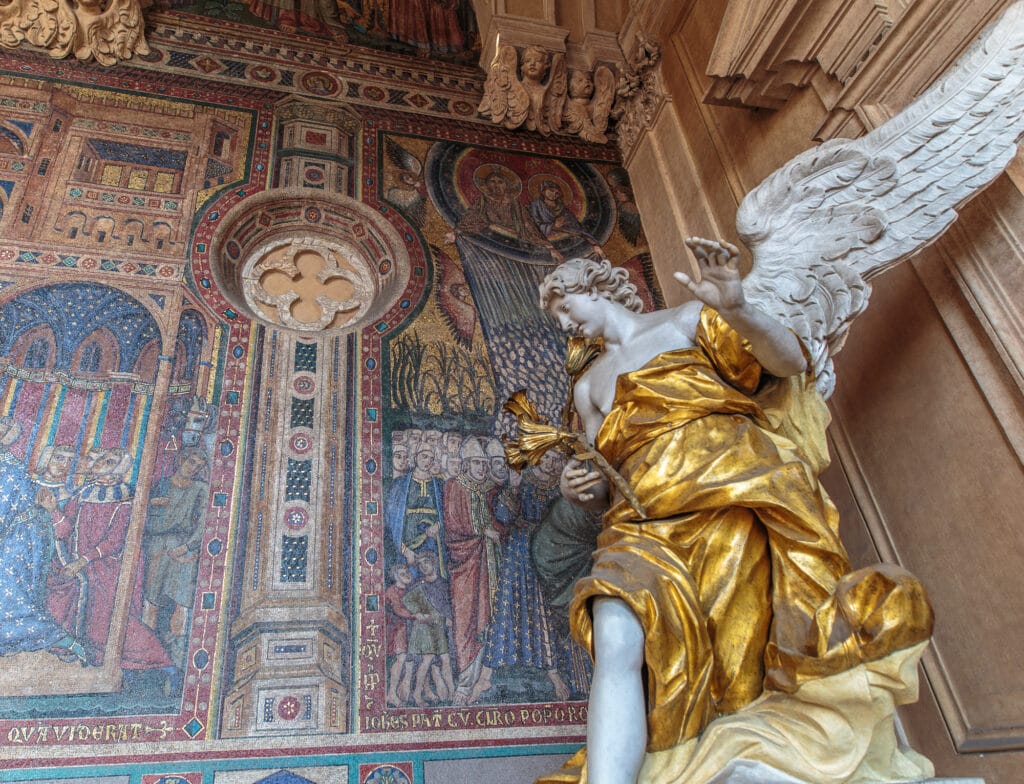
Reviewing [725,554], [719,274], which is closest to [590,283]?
[719,274]

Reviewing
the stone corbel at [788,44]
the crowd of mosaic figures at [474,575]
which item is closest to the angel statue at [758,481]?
the stone corbel at [788,44]

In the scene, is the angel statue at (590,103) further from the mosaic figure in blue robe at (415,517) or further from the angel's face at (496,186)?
the mosaic figure in blue robe at (415,517)

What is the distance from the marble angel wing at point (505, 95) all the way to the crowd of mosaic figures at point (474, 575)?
300 cm

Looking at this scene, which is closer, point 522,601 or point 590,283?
point 590,283

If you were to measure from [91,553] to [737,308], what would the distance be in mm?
3199

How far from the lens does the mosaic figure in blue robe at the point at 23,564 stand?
3.63 m

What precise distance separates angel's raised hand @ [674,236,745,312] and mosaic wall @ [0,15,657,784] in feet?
6.81

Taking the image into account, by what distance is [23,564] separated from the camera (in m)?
3.82

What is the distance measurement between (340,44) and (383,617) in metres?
4.76

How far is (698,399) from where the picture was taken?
311 centimetres

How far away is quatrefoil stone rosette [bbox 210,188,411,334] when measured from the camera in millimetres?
5281

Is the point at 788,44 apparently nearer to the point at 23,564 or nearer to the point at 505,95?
the point at 505,95

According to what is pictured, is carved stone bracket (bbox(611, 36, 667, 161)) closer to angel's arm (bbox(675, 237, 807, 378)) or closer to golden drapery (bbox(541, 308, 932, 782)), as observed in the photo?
golden drapery (bbox(541, 308, 932, 782))

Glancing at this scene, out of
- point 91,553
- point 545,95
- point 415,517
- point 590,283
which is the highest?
point 545,95
